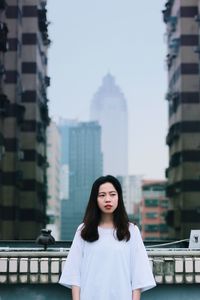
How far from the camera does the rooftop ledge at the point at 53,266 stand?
5414 millimetres

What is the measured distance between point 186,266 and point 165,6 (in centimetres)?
5350

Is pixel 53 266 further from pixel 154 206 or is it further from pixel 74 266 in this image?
pixel 154 206

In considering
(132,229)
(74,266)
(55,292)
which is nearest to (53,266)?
(55,292)

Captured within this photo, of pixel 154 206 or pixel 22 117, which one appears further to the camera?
pixel 154 206

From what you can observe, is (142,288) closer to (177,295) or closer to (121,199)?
(121,199)

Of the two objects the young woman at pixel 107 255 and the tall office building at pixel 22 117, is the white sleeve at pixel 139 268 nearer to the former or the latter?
the young woman at pixel 107 255

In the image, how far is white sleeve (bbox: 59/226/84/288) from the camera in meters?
4.49

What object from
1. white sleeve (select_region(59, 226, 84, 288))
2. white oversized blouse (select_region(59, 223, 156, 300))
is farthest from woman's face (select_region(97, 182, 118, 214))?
white sleeve (select_region(59, 226, 84, 288))

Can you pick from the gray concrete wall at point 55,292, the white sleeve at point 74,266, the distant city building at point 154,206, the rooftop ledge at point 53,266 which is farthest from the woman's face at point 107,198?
the distant city building at point 154,206

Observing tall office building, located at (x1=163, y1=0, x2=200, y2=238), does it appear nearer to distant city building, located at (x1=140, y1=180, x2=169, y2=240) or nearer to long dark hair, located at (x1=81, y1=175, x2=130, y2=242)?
long dark hair, located at (x1=81, y1=175, x2=130, y2=242)

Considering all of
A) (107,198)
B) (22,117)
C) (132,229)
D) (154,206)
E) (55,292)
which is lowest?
(55,292)

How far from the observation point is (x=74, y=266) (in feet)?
14.8

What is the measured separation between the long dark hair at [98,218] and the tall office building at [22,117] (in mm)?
36433

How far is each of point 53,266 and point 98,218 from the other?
1.13 m
